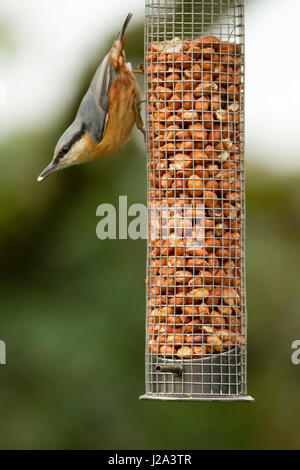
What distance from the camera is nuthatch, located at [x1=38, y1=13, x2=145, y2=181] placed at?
6.16 meters

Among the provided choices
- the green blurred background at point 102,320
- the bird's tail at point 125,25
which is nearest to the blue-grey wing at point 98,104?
the bird's tail at point 125,25

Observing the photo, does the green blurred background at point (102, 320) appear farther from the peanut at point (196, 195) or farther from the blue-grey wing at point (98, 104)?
the peanut at point (196, 195)

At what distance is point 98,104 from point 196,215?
3.23ft

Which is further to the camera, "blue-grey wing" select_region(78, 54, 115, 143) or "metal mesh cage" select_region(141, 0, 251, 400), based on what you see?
"blue-grey wing" select_region(78, 54, 115, 143)

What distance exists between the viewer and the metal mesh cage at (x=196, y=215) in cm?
571

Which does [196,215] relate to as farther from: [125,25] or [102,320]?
[102,320]

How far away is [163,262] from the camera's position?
19.1 feet

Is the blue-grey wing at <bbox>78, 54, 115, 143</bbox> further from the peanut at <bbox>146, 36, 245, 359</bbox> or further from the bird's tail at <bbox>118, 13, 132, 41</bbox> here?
the peanut at <bbox>146, 36, 245, 359</bbox>

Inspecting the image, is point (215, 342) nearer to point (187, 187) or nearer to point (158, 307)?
point (158, 307)

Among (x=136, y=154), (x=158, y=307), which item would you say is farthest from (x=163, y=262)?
(x=136, y=154)

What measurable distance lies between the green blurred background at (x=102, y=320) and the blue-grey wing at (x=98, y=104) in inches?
101

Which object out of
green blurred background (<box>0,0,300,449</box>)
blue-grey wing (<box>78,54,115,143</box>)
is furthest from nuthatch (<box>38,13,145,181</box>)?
green blurred background (<box>0,0,300,449</box>)

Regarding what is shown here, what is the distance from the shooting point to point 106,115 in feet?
20.3

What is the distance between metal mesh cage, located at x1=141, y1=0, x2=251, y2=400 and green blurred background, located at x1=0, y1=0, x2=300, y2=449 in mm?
3023
